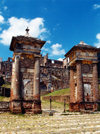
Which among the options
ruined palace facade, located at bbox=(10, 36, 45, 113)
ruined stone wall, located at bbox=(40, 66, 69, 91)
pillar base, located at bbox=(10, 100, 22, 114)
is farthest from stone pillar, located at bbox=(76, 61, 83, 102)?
ruined stone wall, located at bbox=(40, 66, 69, 91)

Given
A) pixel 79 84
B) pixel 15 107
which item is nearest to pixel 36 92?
pixel 15 107

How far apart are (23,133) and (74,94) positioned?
33.9ft

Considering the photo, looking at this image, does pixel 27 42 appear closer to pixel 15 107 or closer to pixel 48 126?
pixel 15 107

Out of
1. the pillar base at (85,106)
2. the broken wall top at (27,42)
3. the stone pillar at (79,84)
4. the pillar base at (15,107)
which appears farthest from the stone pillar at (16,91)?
the stone pillar at (79,84)

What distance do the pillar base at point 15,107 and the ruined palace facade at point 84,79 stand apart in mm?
5074

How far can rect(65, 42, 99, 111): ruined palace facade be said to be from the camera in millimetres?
14477

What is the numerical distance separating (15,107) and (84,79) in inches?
260

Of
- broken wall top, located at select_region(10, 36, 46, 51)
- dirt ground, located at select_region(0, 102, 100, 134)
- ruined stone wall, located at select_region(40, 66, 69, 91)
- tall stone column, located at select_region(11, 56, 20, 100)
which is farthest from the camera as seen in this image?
ruined stone wall, located at select_region(40, 66, 69, 91)

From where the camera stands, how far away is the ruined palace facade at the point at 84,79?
14477 mm

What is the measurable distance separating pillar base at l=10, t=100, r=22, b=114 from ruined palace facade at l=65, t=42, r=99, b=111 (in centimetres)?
507

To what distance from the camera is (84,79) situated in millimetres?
15062

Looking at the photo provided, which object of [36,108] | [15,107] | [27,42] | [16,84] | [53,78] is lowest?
[36,108]

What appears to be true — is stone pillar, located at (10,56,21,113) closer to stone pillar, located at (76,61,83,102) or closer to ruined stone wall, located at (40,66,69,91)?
stone pillar, located at (76,61,83,102)

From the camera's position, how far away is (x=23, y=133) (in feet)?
18.6
